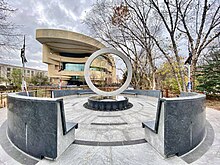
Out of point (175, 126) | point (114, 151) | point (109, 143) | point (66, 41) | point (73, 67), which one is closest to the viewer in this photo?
point (175, 126)

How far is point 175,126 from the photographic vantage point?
2855 mm

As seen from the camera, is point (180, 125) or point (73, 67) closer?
point (180, 125)

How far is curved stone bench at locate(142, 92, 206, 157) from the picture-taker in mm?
2799

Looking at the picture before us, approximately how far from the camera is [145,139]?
377 centimetres

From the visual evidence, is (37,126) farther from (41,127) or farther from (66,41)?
(66,41)

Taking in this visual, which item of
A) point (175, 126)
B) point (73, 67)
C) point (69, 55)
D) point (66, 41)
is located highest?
point (66, 41)

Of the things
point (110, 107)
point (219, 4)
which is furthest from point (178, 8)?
point (110, 107)

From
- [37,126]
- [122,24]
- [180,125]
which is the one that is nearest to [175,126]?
[180,125]

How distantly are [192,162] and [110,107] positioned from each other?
16.7 feet

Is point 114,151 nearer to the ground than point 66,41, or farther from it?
nearer to the ground

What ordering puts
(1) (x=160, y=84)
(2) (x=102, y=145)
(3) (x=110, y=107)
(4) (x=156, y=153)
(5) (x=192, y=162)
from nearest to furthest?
(5) (x=192, y=162) → (4) (x=156, y=153) → (2) (x=102, y=145) → (3) (x=110, y=107) → (1) (x=160, y=84)

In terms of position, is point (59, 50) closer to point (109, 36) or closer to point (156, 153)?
point (109, 36)

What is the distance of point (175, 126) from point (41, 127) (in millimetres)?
2961

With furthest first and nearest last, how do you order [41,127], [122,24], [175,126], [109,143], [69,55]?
[69,55] → [122,24] → [109,143] → [175,126] → [41,127]
